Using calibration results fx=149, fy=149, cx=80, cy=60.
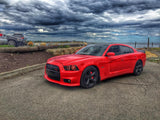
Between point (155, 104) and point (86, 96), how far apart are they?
1719mm

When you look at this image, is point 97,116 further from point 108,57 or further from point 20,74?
point 20,74

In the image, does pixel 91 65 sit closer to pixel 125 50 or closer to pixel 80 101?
pixel 80 101

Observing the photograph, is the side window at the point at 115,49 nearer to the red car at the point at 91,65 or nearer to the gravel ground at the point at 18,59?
the red car at the point at 91,65

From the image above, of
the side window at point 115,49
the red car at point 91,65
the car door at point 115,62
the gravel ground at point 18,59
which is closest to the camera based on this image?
the red car at point 91,65

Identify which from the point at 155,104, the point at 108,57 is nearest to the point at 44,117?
the point at 155,104

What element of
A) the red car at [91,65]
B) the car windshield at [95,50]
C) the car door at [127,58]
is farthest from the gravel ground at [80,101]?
the car windshield at [95,50]

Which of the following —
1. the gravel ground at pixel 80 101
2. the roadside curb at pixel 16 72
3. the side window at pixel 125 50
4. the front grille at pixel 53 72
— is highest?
the side window at pixel 125 50

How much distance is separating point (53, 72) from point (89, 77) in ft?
3.84

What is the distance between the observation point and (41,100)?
3846mm

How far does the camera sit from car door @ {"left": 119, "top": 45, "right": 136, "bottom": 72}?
591 cm

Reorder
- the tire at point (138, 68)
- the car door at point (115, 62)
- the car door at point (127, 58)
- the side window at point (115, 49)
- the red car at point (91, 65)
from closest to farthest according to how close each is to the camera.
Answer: the red car at point (91, 65), the car door at point (115, 62), the side window at point (115, 49), the car door at point (127, 58), the tire at point (138, 68)

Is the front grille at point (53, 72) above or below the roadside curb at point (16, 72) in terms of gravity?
above

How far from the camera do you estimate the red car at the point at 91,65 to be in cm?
451

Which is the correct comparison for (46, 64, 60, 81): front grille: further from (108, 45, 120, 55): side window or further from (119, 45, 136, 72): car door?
(119, 45, 136, 72): car door
